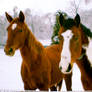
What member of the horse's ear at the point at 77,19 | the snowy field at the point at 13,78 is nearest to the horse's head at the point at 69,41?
the horse's ear at the point at 77,19

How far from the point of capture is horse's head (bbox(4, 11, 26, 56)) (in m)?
0.66

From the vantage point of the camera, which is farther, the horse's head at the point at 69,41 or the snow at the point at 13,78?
the snow at the point at 13,78

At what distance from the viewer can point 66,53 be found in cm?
62

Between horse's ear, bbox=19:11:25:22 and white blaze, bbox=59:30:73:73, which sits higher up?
horse's ear, bbox=19:11:25:22

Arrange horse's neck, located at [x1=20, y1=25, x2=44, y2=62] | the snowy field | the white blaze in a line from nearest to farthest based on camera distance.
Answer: the white blaze
horse's neck, located at [x1=20, y1=25, x2=44, y2=62]
the snowy field

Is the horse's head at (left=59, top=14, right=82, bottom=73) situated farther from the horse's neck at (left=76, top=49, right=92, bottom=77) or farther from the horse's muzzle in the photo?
the horse's muzzle

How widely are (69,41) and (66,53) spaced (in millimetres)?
52

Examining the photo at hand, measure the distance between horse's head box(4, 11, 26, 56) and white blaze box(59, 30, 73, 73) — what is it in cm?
18

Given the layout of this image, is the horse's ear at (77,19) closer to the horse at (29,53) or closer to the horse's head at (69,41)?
the horse's head at (69,41)

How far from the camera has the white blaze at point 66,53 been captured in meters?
0.61

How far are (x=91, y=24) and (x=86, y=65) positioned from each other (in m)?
2.26

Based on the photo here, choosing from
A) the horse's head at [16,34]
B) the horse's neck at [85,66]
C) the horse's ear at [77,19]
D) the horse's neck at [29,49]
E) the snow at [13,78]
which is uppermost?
the horse's ear at [77,19]

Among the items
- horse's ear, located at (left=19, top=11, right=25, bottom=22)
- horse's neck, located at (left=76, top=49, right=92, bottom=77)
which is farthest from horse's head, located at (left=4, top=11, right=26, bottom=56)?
horse's neck, located at (left=76, top=49, right=92, bottom=77)

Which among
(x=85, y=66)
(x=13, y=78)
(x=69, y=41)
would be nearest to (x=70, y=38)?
(x=69, y=41)
